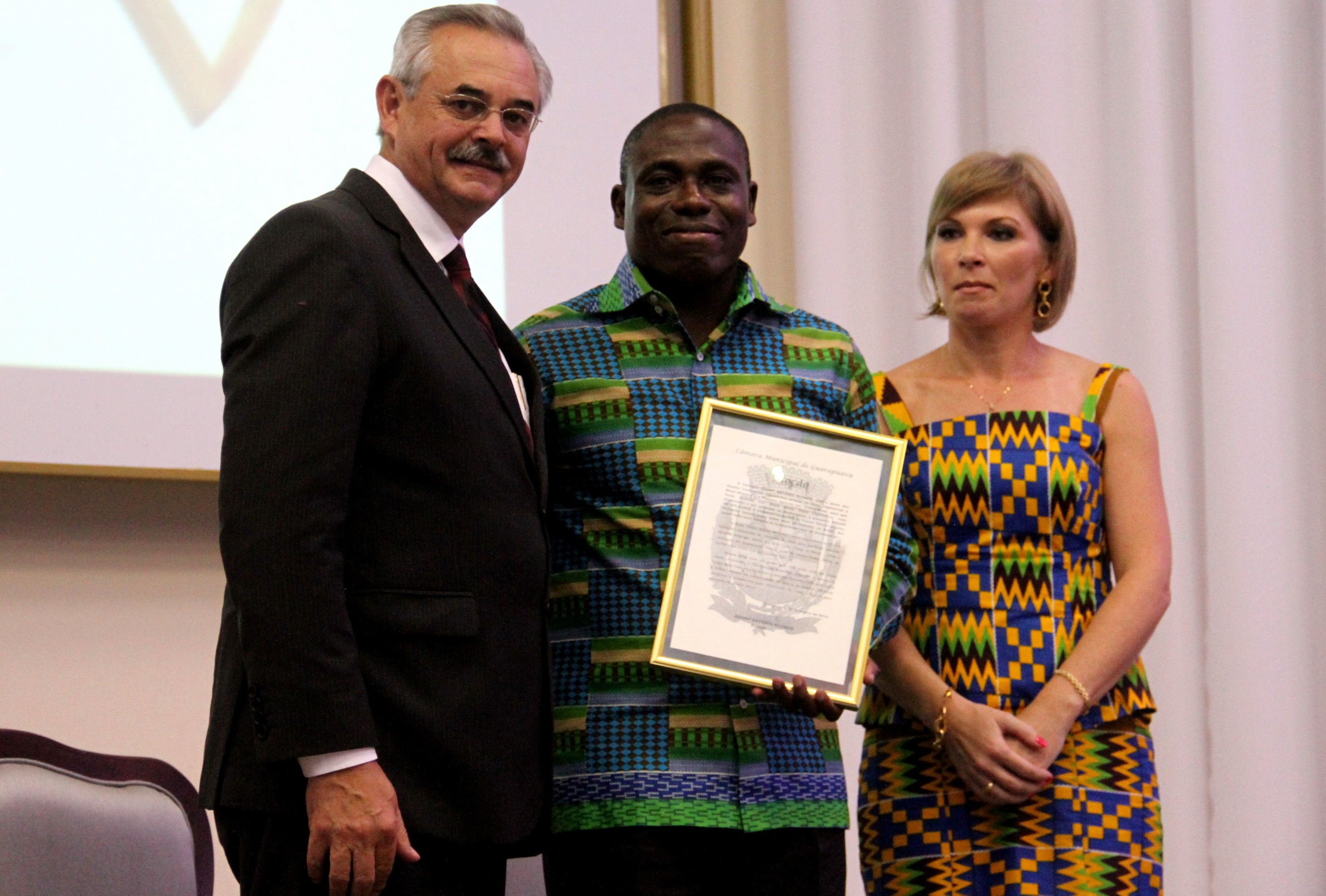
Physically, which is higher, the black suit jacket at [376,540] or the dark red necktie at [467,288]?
the dark red necktie at [467,288]

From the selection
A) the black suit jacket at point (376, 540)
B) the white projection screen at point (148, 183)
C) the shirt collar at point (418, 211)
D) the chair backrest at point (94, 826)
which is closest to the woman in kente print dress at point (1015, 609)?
the black suit jacket at point (376, 540)

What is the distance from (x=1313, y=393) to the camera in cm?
365

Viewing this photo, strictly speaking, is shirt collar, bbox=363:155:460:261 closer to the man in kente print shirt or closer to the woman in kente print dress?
the man in kente print shirt

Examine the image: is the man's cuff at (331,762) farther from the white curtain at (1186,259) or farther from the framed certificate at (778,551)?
the white curtain at (1186,259)

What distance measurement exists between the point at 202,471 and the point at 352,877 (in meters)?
1.54

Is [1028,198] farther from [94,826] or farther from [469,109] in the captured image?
[94,826]

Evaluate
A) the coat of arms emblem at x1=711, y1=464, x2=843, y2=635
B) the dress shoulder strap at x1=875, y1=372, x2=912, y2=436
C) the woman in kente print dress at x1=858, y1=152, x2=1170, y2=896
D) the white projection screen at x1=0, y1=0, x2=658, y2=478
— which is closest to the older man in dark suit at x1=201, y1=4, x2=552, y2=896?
the coat of arms emblem at x1=711, y1=464, x2=843, y2=635

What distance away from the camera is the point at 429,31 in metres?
1.95

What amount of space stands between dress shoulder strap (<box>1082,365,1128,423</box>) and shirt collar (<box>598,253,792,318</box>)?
1.95ft

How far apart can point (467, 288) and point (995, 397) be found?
98 cm

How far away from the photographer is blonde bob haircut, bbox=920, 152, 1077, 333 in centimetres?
248

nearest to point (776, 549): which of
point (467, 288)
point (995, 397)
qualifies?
point (467, 288)

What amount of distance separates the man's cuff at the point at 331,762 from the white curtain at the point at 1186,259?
2.51m

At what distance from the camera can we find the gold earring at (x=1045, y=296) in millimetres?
2520
